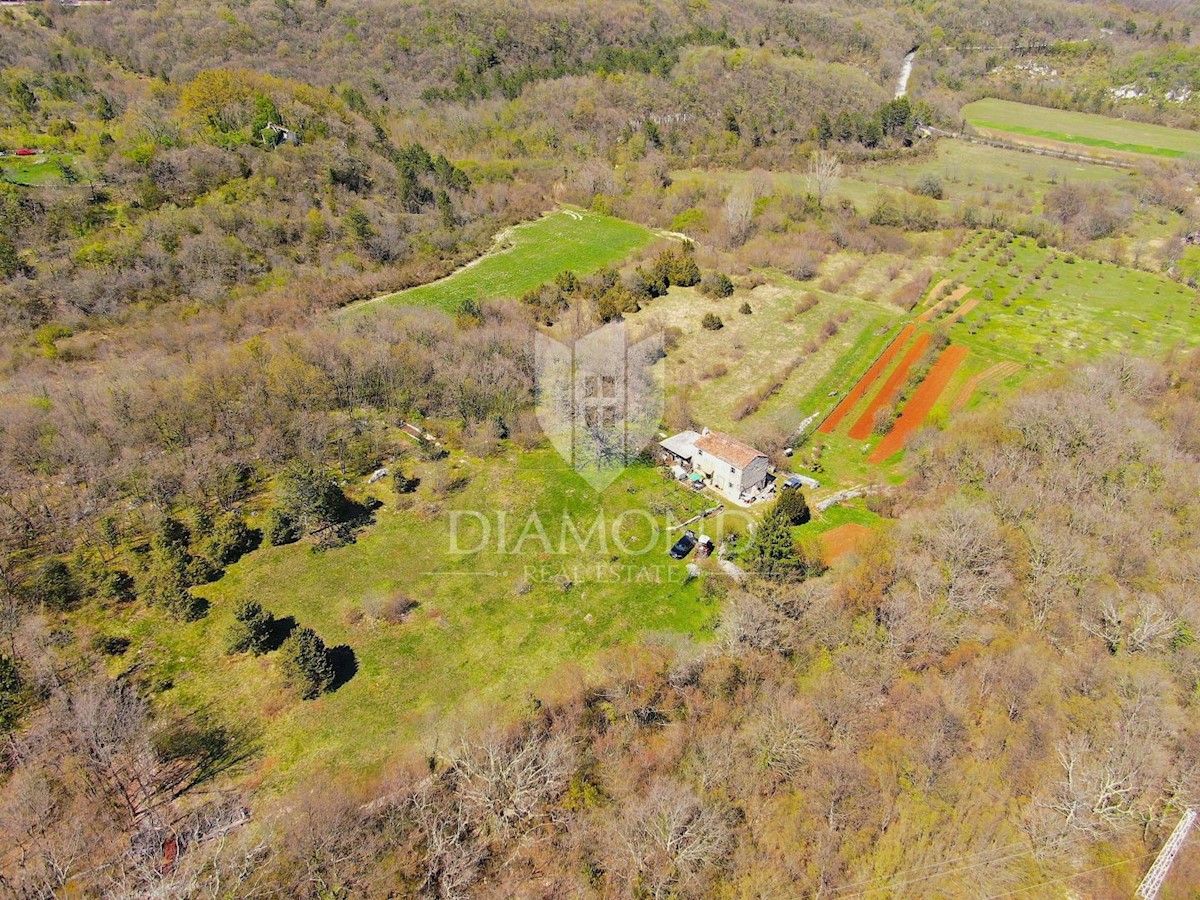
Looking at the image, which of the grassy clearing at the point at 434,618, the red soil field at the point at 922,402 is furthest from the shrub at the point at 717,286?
the grassy clearing at the point at 434,618

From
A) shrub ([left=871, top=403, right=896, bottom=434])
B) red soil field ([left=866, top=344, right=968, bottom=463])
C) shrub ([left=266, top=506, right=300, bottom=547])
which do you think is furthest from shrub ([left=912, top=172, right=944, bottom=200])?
shrub ([left=266, top=506, right=300, bottom=547])

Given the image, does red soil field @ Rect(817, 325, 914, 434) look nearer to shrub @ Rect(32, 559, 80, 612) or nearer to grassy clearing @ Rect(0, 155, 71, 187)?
shrub @ Rect(32, 559, 80, 612)

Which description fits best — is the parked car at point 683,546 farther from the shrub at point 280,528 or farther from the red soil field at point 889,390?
the shrub at point 280,528

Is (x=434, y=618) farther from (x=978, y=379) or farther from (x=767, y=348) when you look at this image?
(x=978, y=379)

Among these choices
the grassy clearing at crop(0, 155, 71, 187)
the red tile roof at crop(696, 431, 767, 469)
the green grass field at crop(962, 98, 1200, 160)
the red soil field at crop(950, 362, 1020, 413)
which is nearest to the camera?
the red tile roof at crop(696, 431, 767, 469)

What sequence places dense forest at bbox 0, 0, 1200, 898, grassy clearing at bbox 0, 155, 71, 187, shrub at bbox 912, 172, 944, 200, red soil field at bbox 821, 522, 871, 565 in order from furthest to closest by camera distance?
shrub at bbox 912, 172, 944, 200, grassy clearing at bbox 0, 155, 71, 187, red soil field at bbox 821, 522, 871, 565, dense forest at bbox 0, 0, 1200, 898

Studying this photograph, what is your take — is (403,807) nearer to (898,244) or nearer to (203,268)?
(203,268)
